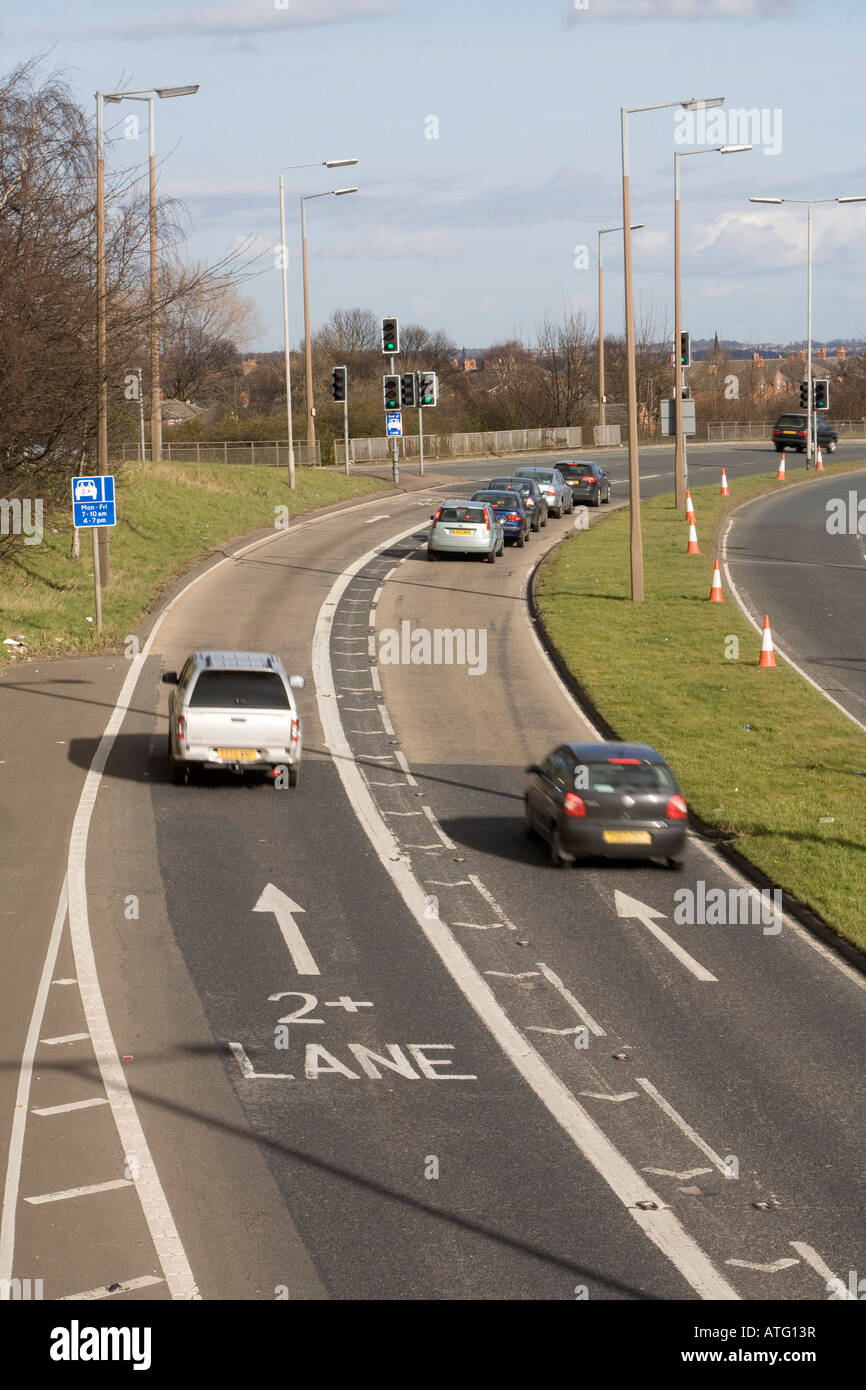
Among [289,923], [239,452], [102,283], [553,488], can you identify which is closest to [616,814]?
[289,923]

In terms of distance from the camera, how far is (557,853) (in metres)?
18.2

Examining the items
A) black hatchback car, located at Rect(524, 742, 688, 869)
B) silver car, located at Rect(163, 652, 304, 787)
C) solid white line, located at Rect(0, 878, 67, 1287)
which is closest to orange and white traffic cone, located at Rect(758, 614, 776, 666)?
silver car, located at Rect(163, 652, 304, 787)

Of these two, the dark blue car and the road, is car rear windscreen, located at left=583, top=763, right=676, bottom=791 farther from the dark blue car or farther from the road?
the dark blue car

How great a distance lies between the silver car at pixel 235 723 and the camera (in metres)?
21.0

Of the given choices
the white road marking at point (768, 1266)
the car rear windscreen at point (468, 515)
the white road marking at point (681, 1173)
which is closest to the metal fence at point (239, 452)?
the car rear windscreen at point (468, 515)

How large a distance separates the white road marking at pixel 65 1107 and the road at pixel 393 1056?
2 centimetres

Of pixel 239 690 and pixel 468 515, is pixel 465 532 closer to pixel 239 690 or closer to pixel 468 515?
pixel 468 515

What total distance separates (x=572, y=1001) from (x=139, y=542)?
104ft

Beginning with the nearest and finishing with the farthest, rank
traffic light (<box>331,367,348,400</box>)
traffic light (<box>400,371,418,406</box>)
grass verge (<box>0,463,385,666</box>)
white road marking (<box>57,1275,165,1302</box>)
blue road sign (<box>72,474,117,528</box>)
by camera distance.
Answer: white road marking (<box>57,1275,165,1302</box>), blue road sign (<box>72,474,117,528</box>), grass verge (<box>0,463,385,666</box>), traffic light (<box>400,371,418,406</box>), traffic light (<box>331,367,348,400</box>)

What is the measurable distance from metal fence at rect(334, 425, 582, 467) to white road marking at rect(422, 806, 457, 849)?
54.7 metres

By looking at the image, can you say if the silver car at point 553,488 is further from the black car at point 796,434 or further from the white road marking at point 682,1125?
the white road marking at point 682,1125

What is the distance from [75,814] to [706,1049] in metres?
10.1

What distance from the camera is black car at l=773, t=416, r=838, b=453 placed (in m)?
82.0
